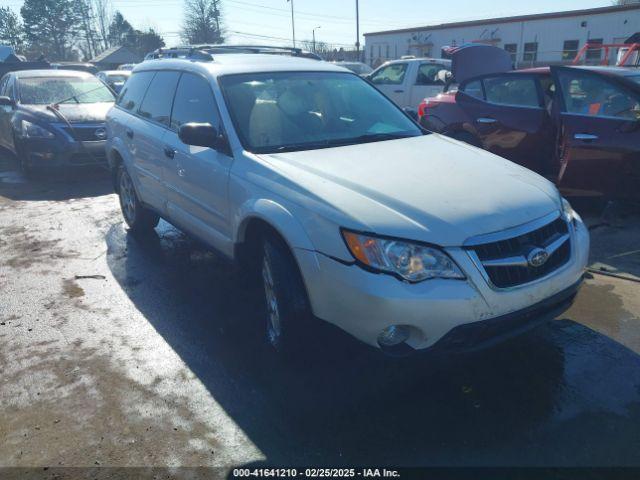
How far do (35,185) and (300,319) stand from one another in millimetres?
7256

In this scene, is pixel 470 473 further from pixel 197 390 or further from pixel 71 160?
pixel 71 160

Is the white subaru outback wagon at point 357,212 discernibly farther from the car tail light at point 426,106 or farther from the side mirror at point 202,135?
the car tail light at point 426,106

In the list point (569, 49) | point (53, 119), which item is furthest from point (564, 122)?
point (569, 49)

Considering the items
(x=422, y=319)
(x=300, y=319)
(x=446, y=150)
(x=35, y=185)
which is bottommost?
(x=35, y=185)

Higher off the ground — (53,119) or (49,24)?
(49,24)

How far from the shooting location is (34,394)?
120 inches

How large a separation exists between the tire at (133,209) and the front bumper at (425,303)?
3279 millimetres

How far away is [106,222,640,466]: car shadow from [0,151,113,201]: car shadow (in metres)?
4.86

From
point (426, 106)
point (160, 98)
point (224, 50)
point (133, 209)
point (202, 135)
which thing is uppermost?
point (224, 50)

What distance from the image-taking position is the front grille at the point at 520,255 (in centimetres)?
253

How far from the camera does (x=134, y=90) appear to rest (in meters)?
5.39

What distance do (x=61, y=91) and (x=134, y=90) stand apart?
15.7 feet

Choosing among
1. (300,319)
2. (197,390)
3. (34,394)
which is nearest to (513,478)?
(300,319)

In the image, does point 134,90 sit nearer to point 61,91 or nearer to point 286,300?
point 286,300
